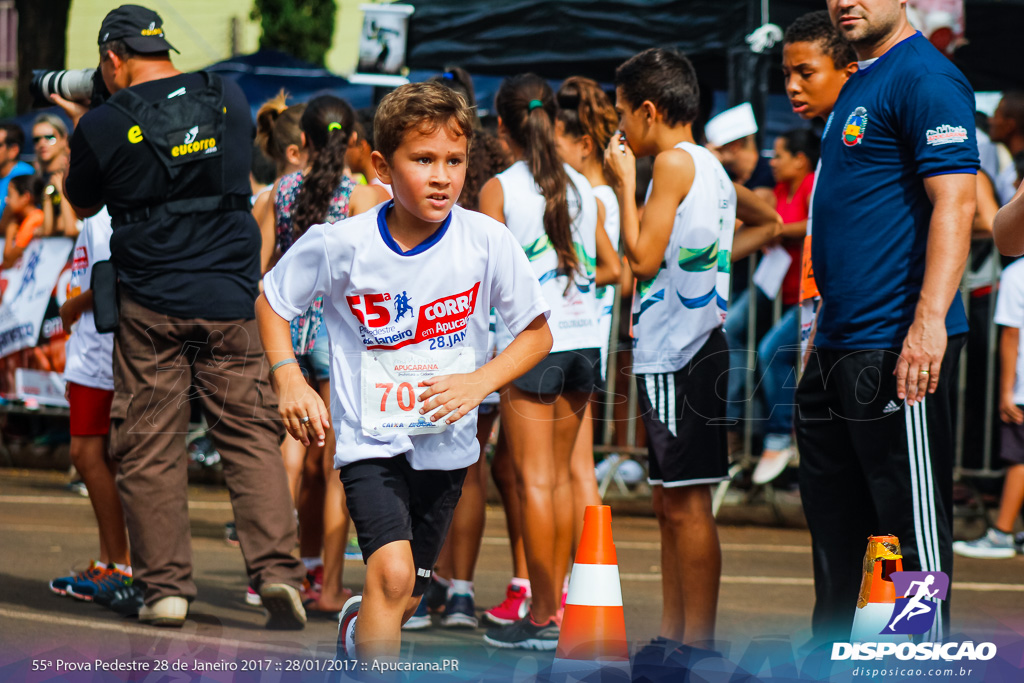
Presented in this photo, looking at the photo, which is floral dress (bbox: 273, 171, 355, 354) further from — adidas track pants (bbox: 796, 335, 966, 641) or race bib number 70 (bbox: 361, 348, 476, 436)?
adidas track pants (bbox: 796, 335, 966, 641)

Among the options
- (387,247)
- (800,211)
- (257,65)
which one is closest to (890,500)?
(387,247)

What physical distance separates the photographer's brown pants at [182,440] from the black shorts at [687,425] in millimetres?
1614

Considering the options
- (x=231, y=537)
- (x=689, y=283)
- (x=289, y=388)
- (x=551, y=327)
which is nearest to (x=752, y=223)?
(x=689, y=283)

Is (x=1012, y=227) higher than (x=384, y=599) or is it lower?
higher

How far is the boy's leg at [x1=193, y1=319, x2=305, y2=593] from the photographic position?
4789 millimetres

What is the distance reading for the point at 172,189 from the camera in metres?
4.86

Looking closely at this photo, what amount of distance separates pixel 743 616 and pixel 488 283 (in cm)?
242

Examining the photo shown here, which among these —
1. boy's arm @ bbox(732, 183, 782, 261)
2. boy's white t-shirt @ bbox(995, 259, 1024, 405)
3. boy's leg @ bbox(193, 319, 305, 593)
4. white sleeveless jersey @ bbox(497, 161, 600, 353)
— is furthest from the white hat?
boy's leg @ bbox(193, 319, 305, 593)

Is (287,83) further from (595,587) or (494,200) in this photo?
(595,587)

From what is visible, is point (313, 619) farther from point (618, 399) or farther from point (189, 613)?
point (618, 399)

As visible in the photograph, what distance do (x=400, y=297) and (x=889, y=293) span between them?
1472mm

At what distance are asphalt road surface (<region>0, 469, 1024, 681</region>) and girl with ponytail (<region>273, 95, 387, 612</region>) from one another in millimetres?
271

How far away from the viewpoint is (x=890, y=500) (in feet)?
11.5

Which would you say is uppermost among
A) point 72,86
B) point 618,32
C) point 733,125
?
point 618,32
